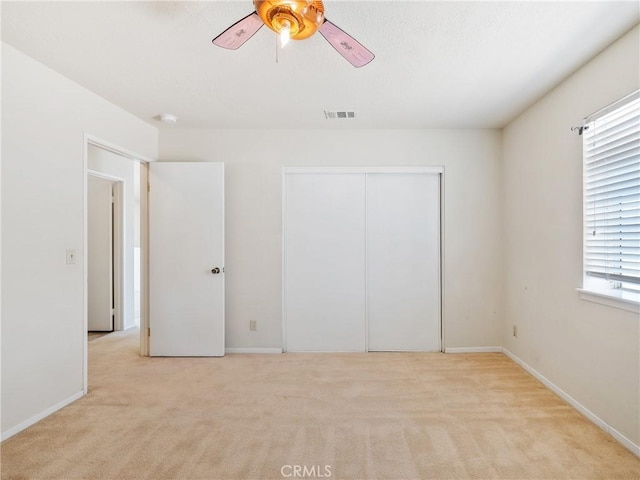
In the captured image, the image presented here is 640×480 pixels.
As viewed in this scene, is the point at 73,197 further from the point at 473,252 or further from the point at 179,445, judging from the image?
the point at 473,252

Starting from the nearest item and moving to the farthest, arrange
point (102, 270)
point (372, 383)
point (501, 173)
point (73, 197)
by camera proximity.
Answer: point (73, 197) → point (372, 383) → point (501, 173) → point (102, 270)

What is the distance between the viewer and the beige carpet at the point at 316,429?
171 centimetres

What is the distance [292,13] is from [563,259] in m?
2.53

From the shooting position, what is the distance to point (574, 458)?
69.9 inches

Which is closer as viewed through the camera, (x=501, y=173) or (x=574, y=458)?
(x=574, y=458)

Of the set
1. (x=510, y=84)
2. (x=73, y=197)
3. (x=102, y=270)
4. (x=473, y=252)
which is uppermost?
(x=510, y=84)

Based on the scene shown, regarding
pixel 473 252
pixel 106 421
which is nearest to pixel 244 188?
pixel 106 421

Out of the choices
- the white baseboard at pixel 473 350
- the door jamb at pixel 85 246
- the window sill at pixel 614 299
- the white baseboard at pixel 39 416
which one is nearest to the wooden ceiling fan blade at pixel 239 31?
the door jamb at pixel 85 246

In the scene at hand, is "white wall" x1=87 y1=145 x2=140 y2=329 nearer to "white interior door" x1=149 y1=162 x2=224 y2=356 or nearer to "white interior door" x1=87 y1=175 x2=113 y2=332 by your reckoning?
"white interior door" x1=87 y1=175 x2=113 y2=332

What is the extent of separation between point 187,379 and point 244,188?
6.34 ft

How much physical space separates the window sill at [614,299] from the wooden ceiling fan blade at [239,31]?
2.44m

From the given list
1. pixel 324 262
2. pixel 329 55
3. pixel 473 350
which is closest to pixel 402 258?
pixel 324 262

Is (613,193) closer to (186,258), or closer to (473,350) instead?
(473,350)

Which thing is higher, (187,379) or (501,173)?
(501,173)
